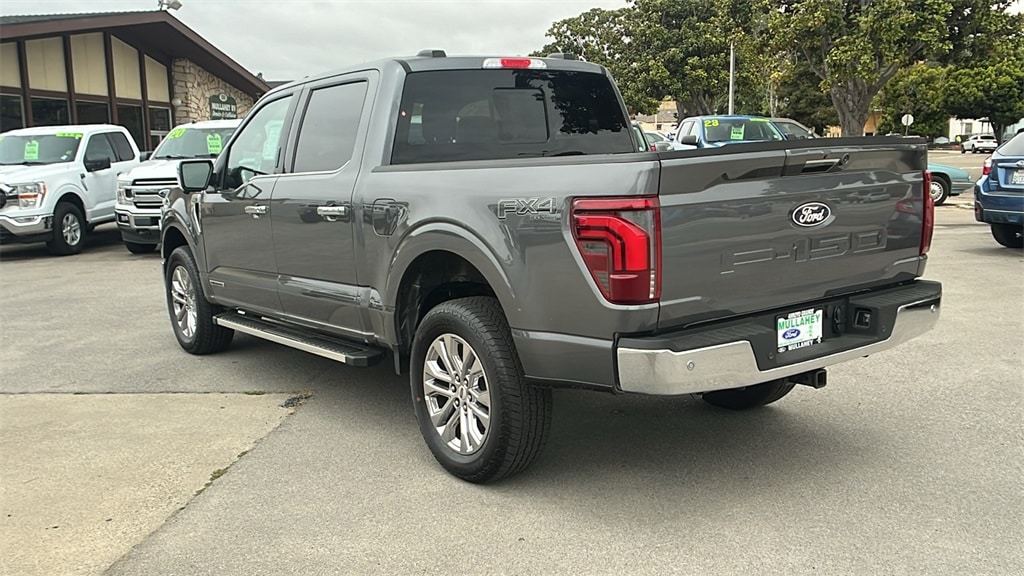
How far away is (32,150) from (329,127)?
11000 millimetres

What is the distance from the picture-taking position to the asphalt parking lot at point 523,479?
338cm

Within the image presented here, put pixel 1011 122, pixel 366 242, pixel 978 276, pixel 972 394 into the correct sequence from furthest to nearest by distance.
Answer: pixel 1011 122
pixel 978 276
pixel 972 394
pixel 366 242

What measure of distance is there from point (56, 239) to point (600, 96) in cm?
1090

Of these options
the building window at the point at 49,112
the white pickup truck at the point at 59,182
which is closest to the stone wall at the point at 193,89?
the building window at the point at 49,112

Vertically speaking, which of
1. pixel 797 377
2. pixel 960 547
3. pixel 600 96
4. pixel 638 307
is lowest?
pixel 960 547

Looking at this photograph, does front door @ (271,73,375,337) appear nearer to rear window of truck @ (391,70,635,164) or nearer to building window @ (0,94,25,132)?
rear window of truck @ (391,70,635,164)

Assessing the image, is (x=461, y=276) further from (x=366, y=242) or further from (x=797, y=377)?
(x=797, y=377)

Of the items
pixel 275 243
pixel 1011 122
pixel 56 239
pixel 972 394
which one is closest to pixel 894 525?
pixel 972 394

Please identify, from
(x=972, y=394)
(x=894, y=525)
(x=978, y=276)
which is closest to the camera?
(x=894, y=525)

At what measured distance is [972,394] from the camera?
17.1 feet

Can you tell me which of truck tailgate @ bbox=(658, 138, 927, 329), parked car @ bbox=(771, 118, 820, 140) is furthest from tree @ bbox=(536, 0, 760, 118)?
truck tailgate @ bbox=(658, 138, 927, 329)

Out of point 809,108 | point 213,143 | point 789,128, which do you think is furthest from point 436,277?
point 809,108

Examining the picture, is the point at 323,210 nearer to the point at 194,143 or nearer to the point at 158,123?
the point at 194,143

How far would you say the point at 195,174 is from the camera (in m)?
5.97
